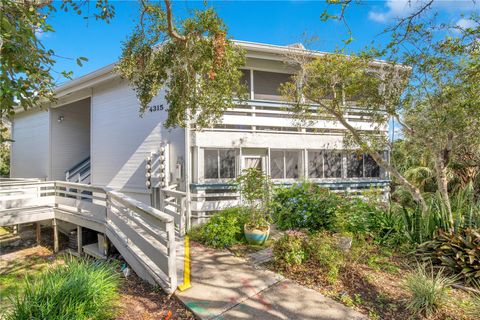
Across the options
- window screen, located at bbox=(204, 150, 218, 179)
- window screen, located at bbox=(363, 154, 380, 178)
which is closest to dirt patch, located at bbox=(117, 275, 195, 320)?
window screen, located at bbox=(204, 150, 218, 179)

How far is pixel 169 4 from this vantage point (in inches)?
171

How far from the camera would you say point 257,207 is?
6789mm

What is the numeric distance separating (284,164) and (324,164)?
1.63 meters

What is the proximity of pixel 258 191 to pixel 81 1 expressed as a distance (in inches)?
214

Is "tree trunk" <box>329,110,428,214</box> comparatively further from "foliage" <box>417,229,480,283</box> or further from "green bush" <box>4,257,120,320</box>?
"green bush" <box>4,257,120,320</box>

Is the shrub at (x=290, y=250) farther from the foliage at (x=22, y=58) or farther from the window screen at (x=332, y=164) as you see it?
the window screen at (x=332, y=164)

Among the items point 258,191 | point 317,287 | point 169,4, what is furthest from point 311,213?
point 169,4

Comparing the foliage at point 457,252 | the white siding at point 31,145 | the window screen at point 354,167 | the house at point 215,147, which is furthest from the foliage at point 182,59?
the white siding at point 31,145

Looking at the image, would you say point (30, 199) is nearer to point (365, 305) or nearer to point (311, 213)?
point (311, 213)

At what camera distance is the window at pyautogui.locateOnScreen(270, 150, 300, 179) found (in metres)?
9.29

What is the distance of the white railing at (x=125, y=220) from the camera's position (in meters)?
4.26

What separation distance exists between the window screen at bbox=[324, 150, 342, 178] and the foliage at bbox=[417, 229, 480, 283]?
4995mm

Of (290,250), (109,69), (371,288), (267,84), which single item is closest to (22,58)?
(290,250)

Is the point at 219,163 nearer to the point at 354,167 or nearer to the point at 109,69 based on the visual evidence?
the point at 354,167
